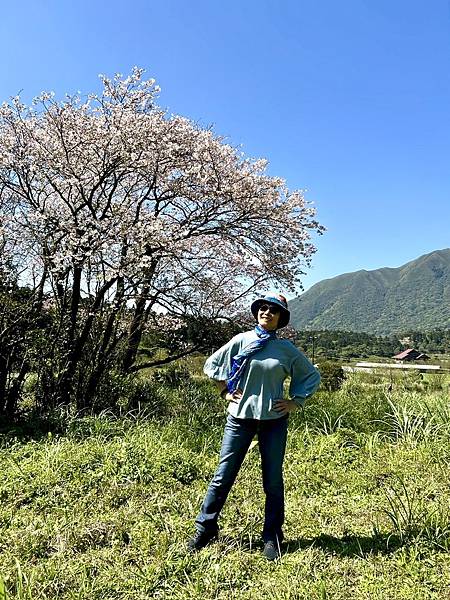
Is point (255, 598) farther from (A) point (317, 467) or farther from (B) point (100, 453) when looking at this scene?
(B) point (100, 453)

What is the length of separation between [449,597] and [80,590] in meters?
1.89

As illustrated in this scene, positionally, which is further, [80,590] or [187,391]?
[187,391]

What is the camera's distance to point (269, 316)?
2945mm

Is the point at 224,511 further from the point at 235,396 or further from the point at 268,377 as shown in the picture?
the point at 268,377

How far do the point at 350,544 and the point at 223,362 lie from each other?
1389mm

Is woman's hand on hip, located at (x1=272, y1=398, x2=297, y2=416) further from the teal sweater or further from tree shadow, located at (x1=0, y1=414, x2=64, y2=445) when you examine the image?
tree shadow, located at (x1=0, y1=414, x2=64, y2=445)

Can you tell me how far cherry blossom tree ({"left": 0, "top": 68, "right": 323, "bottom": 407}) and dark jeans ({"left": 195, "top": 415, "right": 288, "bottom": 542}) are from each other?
4.22 meters

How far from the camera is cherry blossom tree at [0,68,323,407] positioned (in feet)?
23.1

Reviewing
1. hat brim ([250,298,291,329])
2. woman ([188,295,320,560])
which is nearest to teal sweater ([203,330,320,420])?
woman ([188,295,320,560])

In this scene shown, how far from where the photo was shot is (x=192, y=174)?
9453 millimetres

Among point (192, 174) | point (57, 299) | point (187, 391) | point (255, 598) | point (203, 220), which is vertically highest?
point (192, 174)

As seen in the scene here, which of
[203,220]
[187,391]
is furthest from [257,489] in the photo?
[203,220]

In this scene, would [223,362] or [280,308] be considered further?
[223,362]

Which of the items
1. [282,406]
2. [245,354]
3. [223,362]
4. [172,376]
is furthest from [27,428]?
[172,376]
